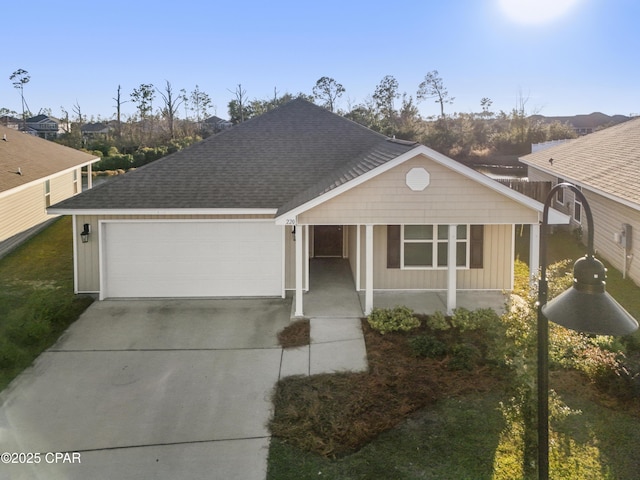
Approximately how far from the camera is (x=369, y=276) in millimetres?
11578

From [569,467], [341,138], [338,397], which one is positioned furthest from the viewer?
[341,138]

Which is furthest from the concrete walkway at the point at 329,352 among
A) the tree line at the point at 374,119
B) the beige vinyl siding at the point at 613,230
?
the tree line at the point at 374,119

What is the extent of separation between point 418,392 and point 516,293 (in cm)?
592

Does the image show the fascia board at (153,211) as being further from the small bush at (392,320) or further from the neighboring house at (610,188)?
the neighboring house at (610,188)

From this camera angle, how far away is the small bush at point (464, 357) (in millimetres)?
9016

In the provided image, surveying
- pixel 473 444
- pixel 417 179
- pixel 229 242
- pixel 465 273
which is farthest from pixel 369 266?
pixel 473 444

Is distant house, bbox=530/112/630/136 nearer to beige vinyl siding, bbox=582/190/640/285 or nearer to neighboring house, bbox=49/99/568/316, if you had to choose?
beige vinyl siding, bbox=582/190/640/285

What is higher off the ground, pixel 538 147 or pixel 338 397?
pixel 538 147

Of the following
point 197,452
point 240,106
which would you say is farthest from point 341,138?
point 240,106

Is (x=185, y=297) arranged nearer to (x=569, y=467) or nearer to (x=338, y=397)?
(x=338, y=397)

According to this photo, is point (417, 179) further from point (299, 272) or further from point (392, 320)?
point (299, 272)

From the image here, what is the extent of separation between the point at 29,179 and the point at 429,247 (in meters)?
14.1

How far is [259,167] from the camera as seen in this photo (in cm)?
1488

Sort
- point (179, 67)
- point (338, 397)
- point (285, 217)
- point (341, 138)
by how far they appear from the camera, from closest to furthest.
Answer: point (338, 397) < point (285, 217) < point (341, 138) < point (179, 67)
